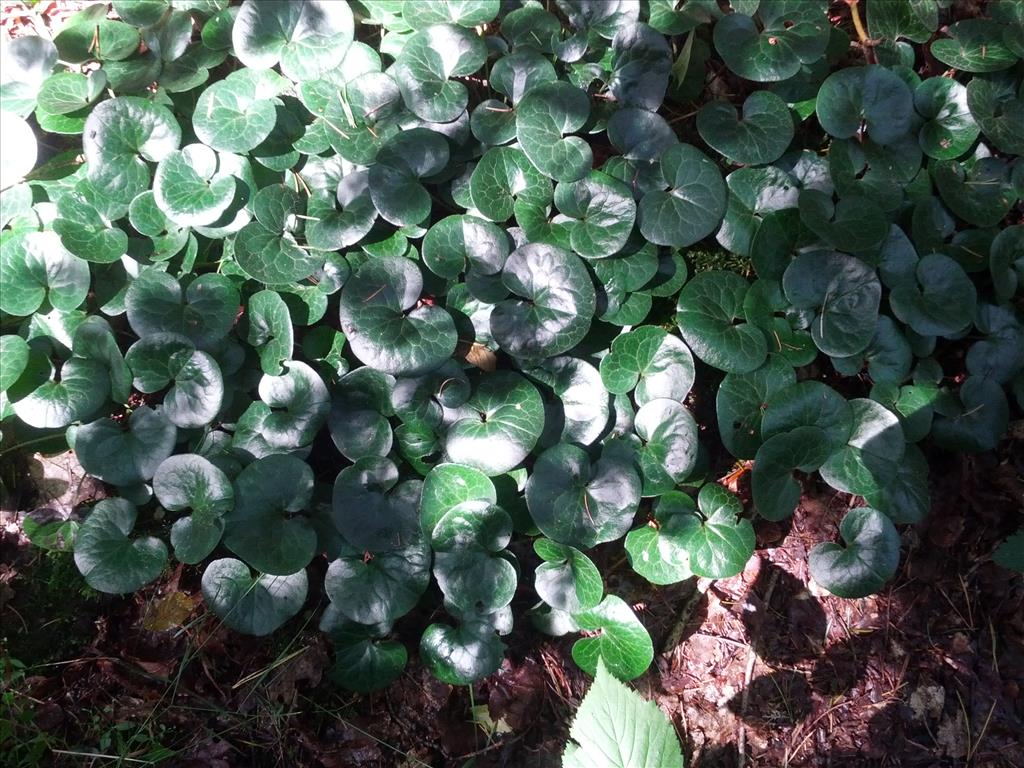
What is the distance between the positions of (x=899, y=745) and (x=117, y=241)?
109 inches

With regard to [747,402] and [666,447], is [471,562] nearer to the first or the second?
[666,447]

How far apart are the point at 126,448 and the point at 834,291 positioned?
2.17 metres

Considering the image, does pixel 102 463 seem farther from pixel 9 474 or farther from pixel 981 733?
pixel 981 733

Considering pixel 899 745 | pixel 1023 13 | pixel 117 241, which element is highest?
pixel 1023 13

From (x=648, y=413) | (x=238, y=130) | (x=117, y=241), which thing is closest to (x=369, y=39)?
(x=238, y=130)

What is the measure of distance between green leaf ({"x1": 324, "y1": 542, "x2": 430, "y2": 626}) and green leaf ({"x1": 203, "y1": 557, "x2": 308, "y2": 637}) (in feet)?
0.36

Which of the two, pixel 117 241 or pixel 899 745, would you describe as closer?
pixel 899 745

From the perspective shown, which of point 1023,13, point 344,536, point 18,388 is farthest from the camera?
point 1023,13

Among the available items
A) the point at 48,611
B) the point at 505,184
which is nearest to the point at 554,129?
the point at 505,184

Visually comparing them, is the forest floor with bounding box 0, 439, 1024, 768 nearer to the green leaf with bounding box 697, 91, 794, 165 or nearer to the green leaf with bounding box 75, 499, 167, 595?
the green leaf with bounding box 75, 499, 167, 595

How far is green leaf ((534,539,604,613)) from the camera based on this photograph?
1.97m

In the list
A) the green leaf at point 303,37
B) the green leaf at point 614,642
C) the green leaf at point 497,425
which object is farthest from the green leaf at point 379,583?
the green leaf at point 303,37

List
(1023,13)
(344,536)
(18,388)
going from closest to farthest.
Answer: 1. (344,536)
2. (18,388)
3. (1023,13)

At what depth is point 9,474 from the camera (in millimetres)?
2258
